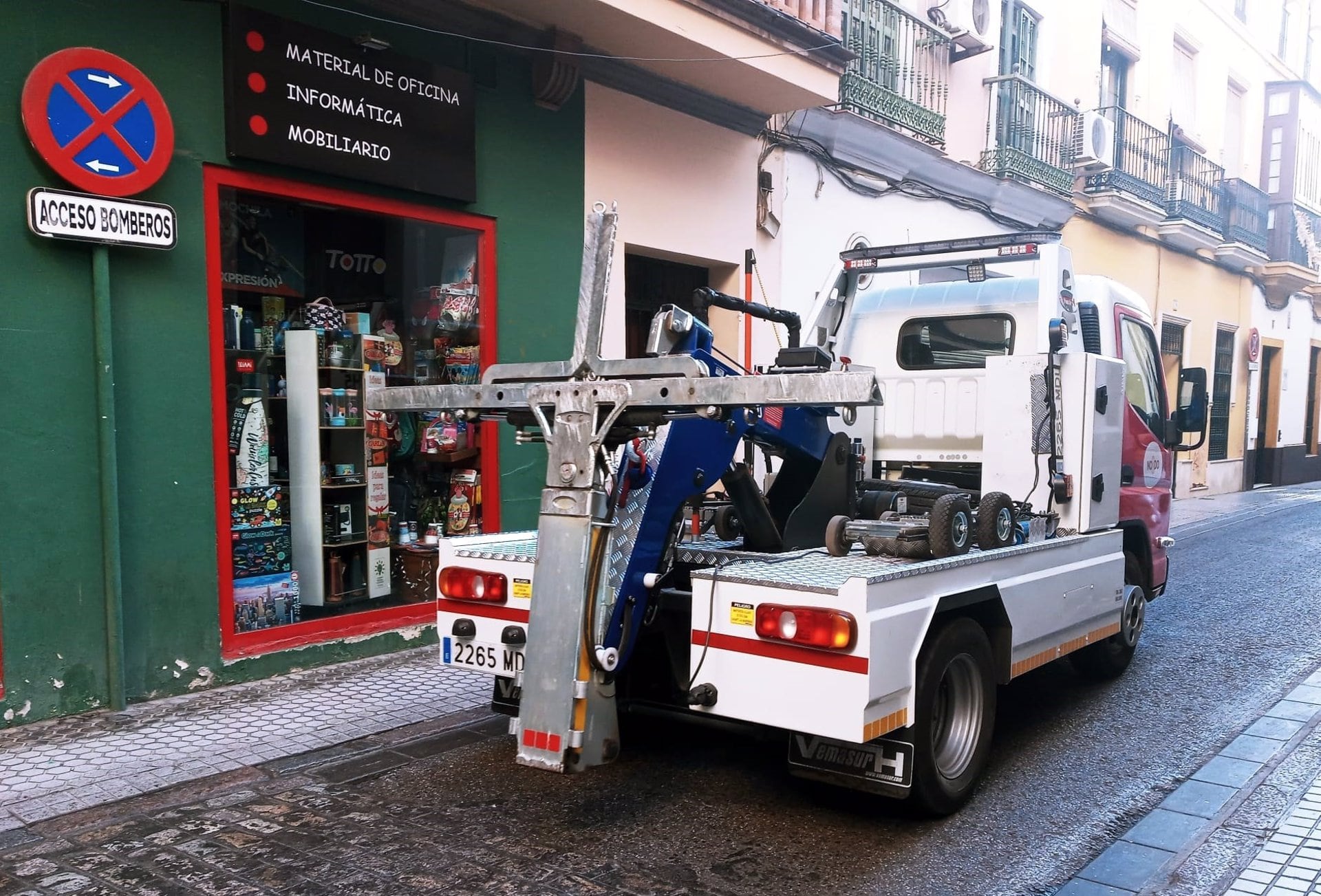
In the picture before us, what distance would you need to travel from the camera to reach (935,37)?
12148mm

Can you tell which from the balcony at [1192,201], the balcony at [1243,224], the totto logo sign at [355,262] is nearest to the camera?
the totto logo sign at [355,262]

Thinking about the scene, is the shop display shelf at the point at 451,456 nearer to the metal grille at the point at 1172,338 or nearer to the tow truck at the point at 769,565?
the tow truck at the point at 769,565

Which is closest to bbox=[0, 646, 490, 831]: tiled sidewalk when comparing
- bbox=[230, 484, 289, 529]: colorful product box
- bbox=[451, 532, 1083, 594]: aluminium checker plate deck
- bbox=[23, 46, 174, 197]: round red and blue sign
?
bbox=[230, 484, 289, 529]: colorful product box

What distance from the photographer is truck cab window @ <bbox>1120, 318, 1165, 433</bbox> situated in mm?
6508

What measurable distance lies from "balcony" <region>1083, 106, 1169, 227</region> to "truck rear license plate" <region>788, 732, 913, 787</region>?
14.3 m

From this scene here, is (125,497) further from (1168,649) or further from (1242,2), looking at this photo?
(1242,2)

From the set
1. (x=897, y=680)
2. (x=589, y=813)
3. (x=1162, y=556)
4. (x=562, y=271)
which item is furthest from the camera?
(x=562, y=271)

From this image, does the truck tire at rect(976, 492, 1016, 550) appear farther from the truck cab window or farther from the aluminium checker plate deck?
the truck cab window

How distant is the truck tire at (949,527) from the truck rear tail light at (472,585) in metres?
1.83

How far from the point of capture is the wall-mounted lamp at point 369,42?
631cm

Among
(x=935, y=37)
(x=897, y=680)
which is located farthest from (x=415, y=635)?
(x=935, y=37)

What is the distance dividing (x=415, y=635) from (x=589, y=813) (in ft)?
10.6

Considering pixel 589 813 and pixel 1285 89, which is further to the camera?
pixel 1285 89

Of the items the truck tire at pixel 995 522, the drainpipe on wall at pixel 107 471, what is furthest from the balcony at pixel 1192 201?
the drainpipe on wall at pixel 107 471
